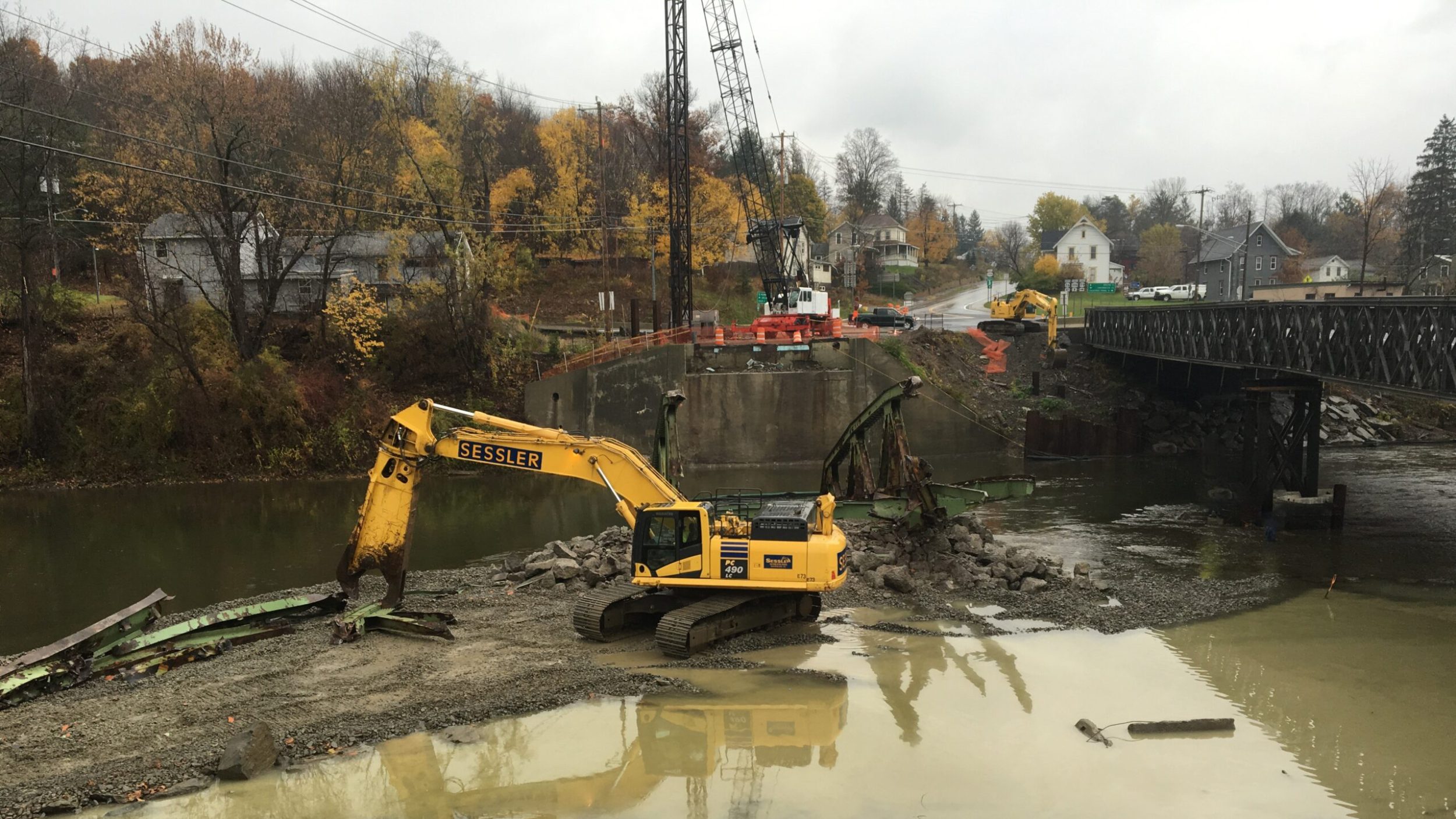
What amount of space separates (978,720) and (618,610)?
21.0 feet

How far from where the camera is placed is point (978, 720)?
13031mm

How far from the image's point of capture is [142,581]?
21.0 metres

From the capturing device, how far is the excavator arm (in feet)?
49.8

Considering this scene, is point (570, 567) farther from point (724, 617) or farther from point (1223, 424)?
point (1223, 424)

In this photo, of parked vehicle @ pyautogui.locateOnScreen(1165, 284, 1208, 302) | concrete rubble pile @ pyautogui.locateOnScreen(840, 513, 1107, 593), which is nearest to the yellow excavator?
concrete rubble pile @ pyautogui.locateOnScreen(840, 513, 1107, 593)

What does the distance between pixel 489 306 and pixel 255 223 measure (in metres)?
9.85

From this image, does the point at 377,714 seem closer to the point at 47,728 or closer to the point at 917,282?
the point at 47,728

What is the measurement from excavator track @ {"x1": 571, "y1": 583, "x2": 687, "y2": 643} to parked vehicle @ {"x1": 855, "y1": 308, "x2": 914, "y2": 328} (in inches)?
1402

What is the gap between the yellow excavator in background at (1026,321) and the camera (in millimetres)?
44281

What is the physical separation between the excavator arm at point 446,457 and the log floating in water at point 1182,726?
798cm

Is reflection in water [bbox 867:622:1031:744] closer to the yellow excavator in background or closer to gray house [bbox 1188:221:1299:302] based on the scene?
the yellow excavator in background

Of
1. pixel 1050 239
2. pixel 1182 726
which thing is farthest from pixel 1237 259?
pixel 1182 726

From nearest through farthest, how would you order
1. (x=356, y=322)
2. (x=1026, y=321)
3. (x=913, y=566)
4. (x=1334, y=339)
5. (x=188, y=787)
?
(x=188, y=787), (x=913, y=566), (x=1334, y=339), (x=356, y=322), (x=1026, y=321)

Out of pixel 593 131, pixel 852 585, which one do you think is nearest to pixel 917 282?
pixel 593 131
